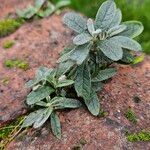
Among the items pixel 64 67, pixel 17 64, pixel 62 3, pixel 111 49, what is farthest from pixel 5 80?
pixel 62 3

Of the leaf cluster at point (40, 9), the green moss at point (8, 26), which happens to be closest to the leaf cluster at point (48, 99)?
the green moss at point (8, 26)

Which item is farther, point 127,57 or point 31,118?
point 127,57

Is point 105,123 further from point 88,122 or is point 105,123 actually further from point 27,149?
point 27,149

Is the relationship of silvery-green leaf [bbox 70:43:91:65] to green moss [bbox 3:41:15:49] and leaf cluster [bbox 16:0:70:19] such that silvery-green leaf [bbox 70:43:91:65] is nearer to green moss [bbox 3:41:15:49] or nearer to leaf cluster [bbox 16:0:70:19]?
green moss [bbox 3:41:15:49]

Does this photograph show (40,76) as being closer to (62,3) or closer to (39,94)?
(39,94)

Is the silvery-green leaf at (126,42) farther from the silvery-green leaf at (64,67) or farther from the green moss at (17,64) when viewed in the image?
the green moss at (17,64)
